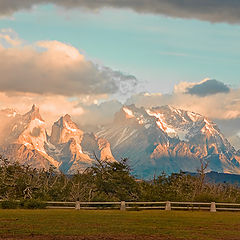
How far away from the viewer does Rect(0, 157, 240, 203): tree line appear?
204 feet

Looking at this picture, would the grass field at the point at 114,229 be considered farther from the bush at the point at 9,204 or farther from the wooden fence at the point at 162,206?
the bush at the point at 9,204

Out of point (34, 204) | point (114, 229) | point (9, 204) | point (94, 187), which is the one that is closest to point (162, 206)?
point (34, 204)

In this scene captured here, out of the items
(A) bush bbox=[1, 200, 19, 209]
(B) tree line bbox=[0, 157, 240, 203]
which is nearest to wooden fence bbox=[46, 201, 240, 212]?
(B) tree line bbox=[0, 157, 240, 203]

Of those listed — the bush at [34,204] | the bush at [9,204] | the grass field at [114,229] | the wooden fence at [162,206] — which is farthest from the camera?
the bush at [9,204]

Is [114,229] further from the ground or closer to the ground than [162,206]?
closer to the ground

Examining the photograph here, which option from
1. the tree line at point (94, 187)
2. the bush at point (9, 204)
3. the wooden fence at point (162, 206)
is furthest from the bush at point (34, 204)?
the tree line at point (94, 187)

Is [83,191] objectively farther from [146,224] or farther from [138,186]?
[146,224]

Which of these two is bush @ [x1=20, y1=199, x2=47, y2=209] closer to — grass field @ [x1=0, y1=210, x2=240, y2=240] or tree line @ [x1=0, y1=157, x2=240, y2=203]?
tree line @ [x1=0, y1=157, x2=240, y2=203]

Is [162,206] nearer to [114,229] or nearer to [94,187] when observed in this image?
[94,187]

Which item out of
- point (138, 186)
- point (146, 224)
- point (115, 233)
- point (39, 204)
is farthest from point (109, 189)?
point (115, 233)

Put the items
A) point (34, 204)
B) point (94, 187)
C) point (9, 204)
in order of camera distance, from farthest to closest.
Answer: point (94, 187)
point (9, 204)
point (34, 204)

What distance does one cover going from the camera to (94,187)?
69875 millimetres

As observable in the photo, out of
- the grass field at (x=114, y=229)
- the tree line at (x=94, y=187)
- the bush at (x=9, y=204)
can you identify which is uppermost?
the tree line at (x=94, y=187)

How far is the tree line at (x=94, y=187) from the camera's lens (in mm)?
62281
